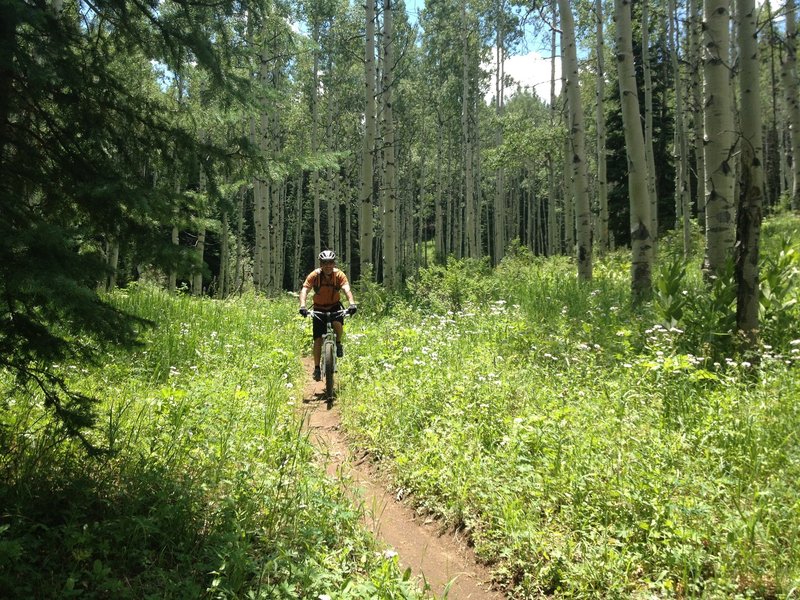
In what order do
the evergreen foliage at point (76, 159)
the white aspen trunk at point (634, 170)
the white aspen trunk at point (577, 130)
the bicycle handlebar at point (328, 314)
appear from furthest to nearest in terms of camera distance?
the white aspen trunk at point (577, 130)
the white aspen trunk at point (634, 170)
the bicycle handlebar at point (328, 314)
the evergreen foliage at point (76, 159)

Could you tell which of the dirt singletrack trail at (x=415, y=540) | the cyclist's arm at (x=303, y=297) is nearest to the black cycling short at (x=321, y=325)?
the cyclist's arm at (x=303, y=297)

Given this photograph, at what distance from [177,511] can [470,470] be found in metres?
2.22

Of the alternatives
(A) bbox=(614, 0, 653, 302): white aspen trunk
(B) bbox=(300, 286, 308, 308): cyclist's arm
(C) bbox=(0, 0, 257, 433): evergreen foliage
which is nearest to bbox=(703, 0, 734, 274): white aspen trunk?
(A) bbox=(614, 0, 653, 302): white aspen trunk

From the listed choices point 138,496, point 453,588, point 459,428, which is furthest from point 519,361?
point 138,496

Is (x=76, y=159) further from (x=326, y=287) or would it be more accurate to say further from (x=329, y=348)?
(x=326, y=287)

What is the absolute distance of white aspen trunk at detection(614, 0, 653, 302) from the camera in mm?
8344

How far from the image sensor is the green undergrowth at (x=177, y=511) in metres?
2.66

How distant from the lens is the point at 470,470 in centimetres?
414

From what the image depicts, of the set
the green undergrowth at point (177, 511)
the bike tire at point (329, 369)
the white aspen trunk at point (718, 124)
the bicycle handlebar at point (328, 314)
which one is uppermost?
the white aspen trunk at point (718, 124)

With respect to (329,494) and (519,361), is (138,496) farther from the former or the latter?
(519,361)

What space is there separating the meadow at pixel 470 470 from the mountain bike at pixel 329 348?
0.34 meters

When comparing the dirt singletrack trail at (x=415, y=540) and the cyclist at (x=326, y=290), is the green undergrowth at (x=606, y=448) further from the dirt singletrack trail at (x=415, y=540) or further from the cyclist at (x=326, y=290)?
the cyclist at (x=326, y=290)

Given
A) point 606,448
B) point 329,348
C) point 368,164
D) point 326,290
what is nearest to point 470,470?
point 606,448

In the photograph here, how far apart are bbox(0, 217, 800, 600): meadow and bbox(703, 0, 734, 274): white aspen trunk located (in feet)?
2.39
